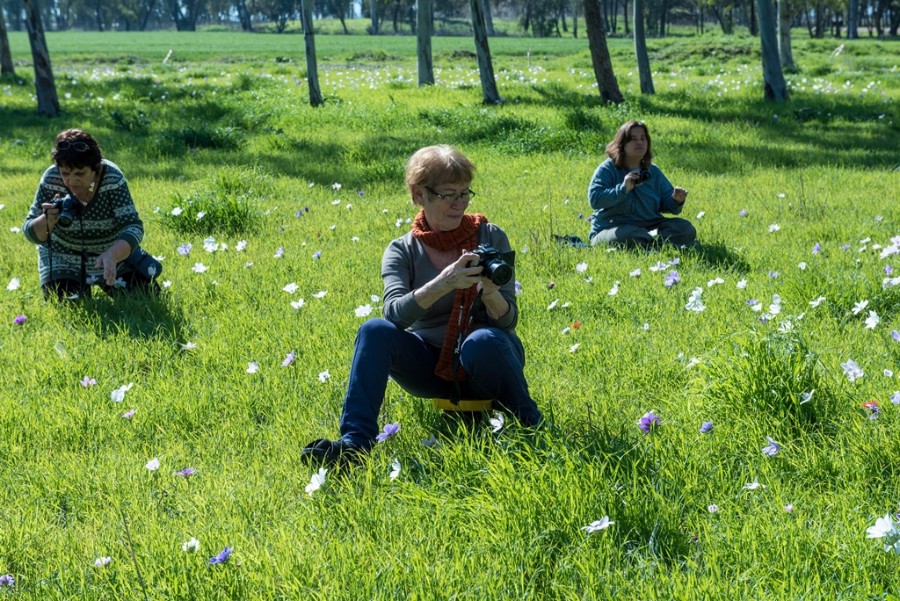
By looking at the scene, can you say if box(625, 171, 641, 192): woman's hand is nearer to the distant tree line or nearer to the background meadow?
the background meadow

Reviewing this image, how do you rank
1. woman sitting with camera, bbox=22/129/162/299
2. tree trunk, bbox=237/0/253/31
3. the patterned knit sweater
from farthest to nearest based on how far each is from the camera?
tree trunk, bbox=237/0/253/31
the patterned knit sweater
woman sitting with camera, bbox=22/129/162/299

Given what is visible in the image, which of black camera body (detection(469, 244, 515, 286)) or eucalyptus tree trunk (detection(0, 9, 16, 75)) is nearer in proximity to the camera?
black camera body (detection(469, 244, 515, 286))

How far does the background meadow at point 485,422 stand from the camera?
251 centimetres

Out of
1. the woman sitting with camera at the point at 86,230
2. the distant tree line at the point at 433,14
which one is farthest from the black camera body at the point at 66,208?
the distant tree line at the point at 433,14

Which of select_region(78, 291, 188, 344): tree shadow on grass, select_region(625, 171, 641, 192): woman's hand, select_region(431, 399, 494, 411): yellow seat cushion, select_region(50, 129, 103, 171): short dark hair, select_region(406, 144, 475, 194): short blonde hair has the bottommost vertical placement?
select_region(431, 399, 494, 411): yellow seat cushion

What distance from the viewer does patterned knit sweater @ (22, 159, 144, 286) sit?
555cm

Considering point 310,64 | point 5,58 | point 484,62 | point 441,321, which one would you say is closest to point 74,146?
point 441,321

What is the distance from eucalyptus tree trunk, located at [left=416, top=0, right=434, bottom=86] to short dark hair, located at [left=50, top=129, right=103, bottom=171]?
13054mm

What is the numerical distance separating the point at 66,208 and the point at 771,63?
42.3 ft

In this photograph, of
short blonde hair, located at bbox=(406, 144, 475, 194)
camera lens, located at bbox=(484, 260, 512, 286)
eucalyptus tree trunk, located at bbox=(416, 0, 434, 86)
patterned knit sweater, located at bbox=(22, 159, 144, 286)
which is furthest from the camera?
eucalyptus tree trunk, located at bbox=(416, 0, 434, 86)

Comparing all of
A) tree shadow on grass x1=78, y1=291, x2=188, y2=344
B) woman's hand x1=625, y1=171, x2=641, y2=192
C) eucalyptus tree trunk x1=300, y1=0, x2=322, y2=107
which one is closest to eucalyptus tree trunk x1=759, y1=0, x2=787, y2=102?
eucalyptus tree trunk x1=300, y1=0, x2=322, y2=107

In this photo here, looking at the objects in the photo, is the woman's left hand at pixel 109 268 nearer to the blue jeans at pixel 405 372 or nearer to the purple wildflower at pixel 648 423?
the blue jeans at pixel 405 372

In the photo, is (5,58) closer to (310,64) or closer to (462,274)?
(310,64)

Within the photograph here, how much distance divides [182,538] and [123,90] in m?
16.5
